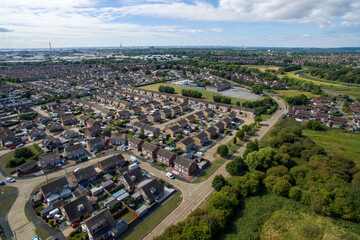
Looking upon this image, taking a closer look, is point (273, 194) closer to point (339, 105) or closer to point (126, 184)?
point (126, 184)

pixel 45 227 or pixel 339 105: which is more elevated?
pixel 339 105

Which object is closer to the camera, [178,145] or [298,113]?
[178,145]

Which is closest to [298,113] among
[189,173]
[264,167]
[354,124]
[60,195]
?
[354,124]

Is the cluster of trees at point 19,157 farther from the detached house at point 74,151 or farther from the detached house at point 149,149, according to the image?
the detached house at point 149,149

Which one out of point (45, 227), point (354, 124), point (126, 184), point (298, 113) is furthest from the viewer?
point (298, 113)

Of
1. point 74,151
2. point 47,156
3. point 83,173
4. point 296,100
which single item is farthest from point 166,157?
point 296,100

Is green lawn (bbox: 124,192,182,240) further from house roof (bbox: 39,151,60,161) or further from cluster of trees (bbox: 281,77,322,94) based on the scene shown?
cluster of trees (bbox: 281,77,322,94)
